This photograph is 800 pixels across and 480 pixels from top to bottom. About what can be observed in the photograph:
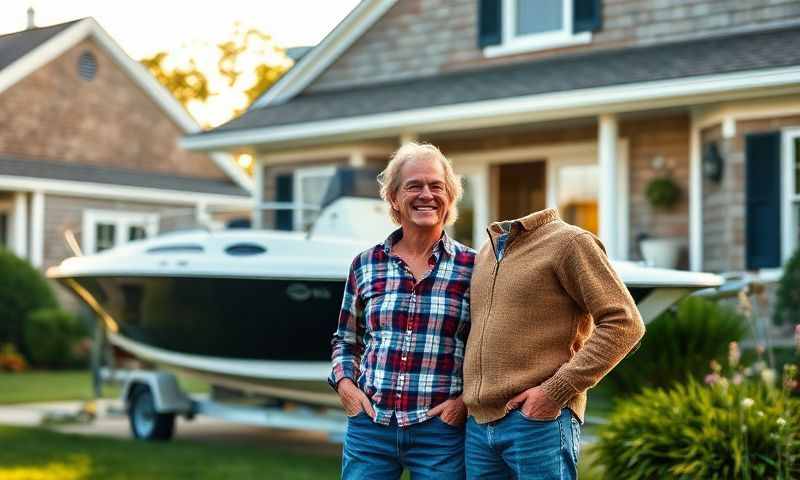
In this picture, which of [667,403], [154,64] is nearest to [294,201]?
[667,403]

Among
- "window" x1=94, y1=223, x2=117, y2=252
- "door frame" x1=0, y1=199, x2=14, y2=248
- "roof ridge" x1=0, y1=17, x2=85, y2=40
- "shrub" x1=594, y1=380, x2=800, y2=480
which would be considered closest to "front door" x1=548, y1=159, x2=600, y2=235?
"shrub" x1=594, y1=380, x2=800, y2=480

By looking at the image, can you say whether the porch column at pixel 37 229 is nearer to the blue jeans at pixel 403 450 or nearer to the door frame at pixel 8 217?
the door frame at pixel 8 217

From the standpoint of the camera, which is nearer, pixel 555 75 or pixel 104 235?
pixel 555 75

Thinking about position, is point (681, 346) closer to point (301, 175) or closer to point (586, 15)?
point (586, 15)

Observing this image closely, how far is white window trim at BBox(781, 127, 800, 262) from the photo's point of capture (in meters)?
10.8

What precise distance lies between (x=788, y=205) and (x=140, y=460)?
6307 mm

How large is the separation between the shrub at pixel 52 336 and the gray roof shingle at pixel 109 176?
12.2 ft

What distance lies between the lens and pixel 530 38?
44.6 feet

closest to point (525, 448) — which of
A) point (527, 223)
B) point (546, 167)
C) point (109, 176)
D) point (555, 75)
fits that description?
point (527, 223)

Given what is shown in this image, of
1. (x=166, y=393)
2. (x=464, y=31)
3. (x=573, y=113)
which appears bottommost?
(x=166, y=393)

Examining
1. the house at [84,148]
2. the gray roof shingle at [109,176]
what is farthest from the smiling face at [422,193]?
the gray roof shingle at [109,176]

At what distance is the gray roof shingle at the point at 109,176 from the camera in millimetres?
21984

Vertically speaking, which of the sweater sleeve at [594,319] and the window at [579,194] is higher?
the window at [579,194]

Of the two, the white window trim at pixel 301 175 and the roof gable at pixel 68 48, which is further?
the roof gable at pixel 68 48
